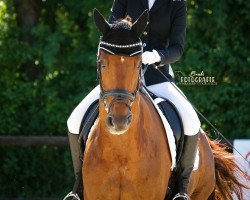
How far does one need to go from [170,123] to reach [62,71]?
549 cm

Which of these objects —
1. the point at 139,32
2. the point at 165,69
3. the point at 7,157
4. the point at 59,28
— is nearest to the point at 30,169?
the point at 7,157

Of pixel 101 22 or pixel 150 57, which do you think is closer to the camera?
pixel 101 22

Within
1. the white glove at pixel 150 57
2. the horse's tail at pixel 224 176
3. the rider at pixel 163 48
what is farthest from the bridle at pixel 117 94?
the horse's tail at pixel 224 176

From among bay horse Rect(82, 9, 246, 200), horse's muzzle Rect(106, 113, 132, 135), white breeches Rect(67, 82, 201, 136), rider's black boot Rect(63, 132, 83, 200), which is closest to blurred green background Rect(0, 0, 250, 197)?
white breeches Rect(67, 82, 201, 136)

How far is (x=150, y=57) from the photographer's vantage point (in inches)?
207

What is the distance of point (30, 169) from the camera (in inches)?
430

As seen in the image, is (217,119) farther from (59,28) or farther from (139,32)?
(139,32)

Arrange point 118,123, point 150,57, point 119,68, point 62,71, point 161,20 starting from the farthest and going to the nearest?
point 62,71 → point 161,20 → point 150,57 → point 119,68 → point 118,123

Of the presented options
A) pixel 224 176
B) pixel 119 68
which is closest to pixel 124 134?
pixel 119 68

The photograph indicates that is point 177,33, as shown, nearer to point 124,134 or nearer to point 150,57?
point 150,57

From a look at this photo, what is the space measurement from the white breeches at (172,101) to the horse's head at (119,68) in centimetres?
95

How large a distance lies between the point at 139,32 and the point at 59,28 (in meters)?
6.21

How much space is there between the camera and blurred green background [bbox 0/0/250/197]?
10.3 metres

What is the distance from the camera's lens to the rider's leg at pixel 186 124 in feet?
19.1
